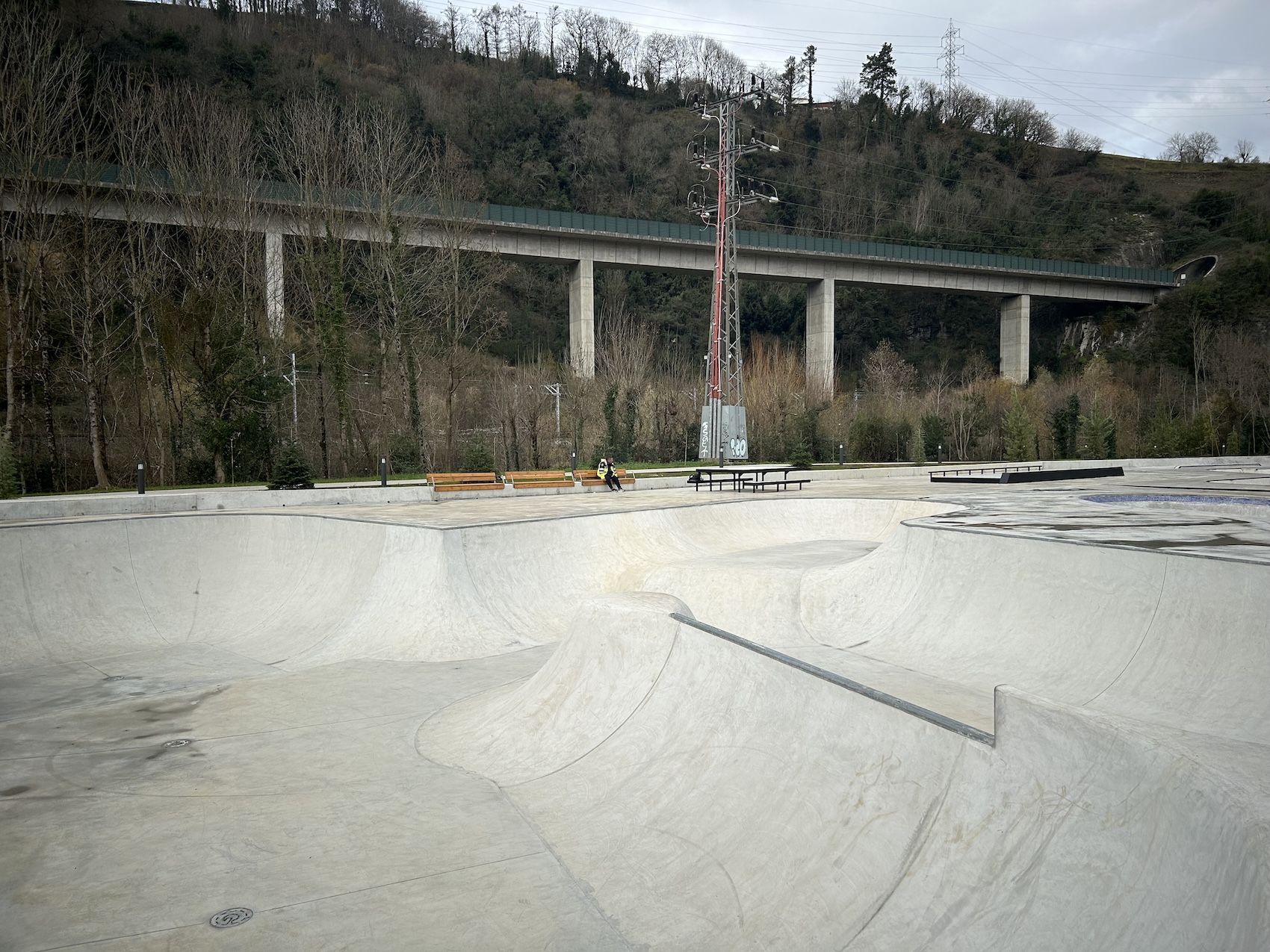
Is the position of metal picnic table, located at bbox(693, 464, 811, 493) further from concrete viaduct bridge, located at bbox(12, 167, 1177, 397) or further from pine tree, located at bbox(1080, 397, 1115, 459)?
pine tree, located at bbox(1080, 397, 1115, 459)

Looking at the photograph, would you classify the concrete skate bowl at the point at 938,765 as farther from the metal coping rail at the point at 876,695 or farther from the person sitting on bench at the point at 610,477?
the person sitting on bench at the point at 610,477

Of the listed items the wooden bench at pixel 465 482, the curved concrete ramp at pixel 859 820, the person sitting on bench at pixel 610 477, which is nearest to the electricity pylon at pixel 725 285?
the person sitting on bench at pixel 610 477

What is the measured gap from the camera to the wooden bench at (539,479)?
22547mm

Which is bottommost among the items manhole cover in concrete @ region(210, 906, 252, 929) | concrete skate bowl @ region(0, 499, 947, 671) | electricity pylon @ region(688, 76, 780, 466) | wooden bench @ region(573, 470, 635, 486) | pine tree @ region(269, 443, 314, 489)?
manhole cover in concrete @ region(210, 906, 252, 929)

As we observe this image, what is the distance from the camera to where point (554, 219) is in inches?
1834

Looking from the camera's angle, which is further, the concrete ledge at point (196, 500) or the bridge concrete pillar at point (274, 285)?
the bridge concrete pillar at point (274, 285)

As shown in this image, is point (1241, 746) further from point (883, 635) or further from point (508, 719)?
point (883, 635)

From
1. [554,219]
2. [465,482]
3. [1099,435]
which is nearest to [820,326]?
[554,219]

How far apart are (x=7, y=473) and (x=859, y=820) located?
72.3 ft

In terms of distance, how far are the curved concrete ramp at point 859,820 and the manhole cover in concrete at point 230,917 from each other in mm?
1975

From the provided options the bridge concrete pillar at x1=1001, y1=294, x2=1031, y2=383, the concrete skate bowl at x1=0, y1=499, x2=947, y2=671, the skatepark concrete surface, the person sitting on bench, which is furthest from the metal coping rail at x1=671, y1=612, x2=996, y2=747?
the bridge concrete pillar at x1=1001, y1=294, x2=1031, y2=383

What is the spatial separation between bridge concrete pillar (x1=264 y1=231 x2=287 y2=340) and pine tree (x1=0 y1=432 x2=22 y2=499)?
9140mm

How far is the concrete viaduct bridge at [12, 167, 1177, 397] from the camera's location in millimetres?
28469

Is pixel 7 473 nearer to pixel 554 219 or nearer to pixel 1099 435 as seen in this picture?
pixel 554 219
